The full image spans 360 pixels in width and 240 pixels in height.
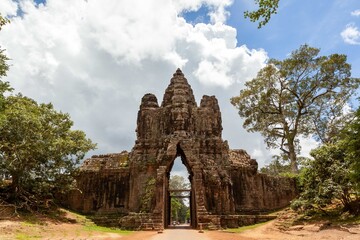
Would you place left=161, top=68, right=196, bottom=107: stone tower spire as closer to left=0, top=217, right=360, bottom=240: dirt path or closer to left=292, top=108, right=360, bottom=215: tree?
left=292, top=108, right=360, bottom=215: tree

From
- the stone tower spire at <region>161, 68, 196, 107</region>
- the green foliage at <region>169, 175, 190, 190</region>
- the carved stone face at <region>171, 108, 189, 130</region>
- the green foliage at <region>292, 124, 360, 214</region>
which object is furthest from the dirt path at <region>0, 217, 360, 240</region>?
the green foliage at <region>169, 175, 190, 190</region>

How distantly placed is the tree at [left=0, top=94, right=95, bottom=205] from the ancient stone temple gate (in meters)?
3.75

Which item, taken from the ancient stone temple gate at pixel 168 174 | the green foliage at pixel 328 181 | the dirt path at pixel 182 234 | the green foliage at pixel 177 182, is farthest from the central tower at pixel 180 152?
the green foliage at pixel 177 182

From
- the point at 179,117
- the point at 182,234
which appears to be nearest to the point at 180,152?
the point at 179,117

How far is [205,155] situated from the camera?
26.6 meters

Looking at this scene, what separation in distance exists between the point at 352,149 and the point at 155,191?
15124 mm

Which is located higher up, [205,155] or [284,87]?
[284,87]

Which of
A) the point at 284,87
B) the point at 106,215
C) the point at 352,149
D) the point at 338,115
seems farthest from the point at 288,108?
the point at 352,149

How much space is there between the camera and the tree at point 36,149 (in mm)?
19266

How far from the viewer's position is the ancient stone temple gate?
22594 millimetres

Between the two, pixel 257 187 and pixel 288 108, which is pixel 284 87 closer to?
pixel 288 108

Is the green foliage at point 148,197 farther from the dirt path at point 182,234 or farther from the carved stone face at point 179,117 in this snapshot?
the carved stone face at point 179,117

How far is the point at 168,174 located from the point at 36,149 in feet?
34.0

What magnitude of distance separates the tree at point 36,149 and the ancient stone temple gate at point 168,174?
375 centimetres
